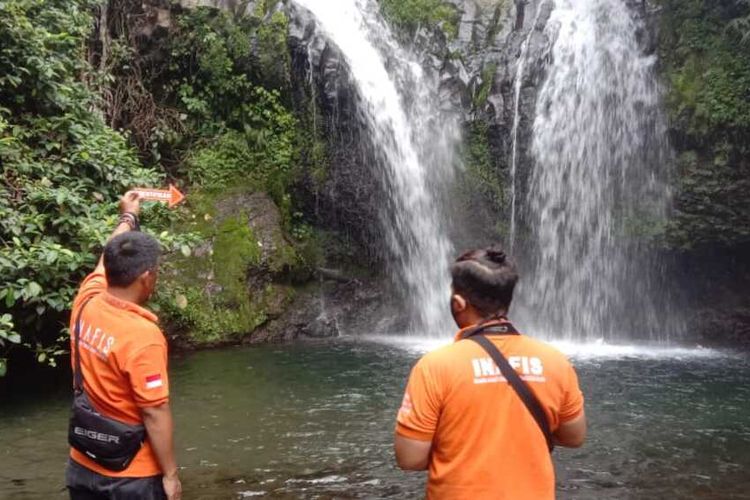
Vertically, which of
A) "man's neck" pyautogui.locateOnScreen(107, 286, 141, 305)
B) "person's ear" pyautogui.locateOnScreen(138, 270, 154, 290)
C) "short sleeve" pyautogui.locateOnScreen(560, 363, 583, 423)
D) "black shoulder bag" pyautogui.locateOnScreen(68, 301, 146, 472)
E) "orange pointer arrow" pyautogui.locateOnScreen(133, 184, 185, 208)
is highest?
"orange pointer arrow" pyautogui.locateOnScreen(133, 184, 185, 208)

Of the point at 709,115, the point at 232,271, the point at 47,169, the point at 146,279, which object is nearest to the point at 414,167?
the point at 232,271

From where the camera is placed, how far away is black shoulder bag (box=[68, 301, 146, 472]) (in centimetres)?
244

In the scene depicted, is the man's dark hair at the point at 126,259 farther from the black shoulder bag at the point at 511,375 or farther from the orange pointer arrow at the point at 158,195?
the black shoulder bag at the point at 511,375

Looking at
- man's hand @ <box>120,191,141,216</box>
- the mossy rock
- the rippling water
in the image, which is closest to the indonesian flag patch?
man's hand @ <box>120,191,141,216</box>

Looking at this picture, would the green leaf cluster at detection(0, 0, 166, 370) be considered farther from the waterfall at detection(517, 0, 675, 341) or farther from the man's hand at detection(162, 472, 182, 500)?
the waterfall at detection(517, 0, 675, 341)

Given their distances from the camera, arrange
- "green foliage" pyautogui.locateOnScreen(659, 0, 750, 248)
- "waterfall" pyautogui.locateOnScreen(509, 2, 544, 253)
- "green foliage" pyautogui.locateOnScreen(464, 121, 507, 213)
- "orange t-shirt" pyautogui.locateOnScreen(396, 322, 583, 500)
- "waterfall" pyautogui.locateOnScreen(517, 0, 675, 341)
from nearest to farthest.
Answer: "orange t-shirt" pyautogui.locateOnScreen(396, 322, 583, 500)
"green foliage" pyautogui.locateOnScreen(659, 0, 750, 248)
"waterfall" pyautogui.locateOnScreen(517, 0, 675, 341)
"waterfall" pyautogui.locateOnScreen(509, 2, 544, 253)
"green foliage" pyautogui.locateOnScreen(464, 121, 507, 213)

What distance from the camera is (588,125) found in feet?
39.4

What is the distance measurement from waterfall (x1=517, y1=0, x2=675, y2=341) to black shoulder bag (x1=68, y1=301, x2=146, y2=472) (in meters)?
10.6

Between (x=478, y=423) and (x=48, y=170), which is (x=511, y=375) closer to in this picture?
(x=478, y=423)

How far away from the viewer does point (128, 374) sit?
242 cm

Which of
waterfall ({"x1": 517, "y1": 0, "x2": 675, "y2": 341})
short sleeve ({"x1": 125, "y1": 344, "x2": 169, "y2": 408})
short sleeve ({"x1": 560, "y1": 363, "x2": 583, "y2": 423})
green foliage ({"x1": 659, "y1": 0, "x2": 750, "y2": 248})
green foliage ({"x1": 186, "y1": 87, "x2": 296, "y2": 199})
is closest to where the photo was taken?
short sleeve ({"x1": 560, "y1": 363, "x2": 583, "y2": 423})

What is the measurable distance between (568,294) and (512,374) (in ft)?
35.8

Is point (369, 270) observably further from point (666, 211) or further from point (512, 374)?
point (512, 374)

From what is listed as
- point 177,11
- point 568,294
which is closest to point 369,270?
point 568,294
